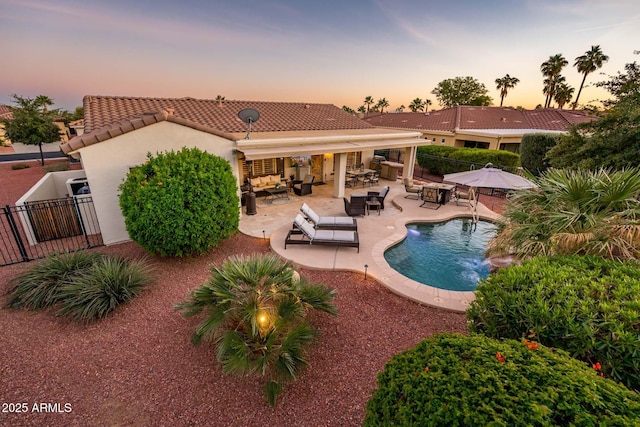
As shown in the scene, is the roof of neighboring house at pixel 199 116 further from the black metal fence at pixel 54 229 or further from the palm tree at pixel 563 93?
the palm tree at pixel 563 93

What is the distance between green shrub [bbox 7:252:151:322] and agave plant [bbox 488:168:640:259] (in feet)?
33.3

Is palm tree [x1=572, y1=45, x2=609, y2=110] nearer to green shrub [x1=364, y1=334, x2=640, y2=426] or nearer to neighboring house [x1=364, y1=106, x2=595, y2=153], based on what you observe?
neighboring house [x1=364, y1=106, x2=595, y2=153]

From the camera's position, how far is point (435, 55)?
78.3 ft

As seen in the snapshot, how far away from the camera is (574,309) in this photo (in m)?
3.50

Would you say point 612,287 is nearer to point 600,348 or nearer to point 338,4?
point 600,348

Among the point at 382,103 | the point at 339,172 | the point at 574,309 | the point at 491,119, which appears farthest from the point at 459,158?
the point at 382,103

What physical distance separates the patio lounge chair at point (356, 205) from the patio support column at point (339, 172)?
354 cm

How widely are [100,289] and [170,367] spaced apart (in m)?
3.39

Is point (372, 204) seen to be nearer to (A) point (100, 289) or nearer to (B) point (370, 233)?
(B) point (370, 233)

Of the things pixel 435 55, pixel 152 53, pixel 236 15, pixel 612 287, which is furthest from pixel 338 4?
pixel 612 287

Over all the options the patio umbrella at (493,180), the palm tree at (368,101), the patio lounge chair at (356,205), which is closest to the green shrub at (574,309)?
the patio umbrella at (493,180)

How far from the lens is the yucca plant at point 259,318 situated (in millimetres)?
4699

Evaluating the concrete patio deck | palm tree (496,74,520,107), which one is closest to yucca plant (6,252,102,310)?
the concrete patio deck

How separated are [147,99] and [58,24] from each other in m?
5.15
